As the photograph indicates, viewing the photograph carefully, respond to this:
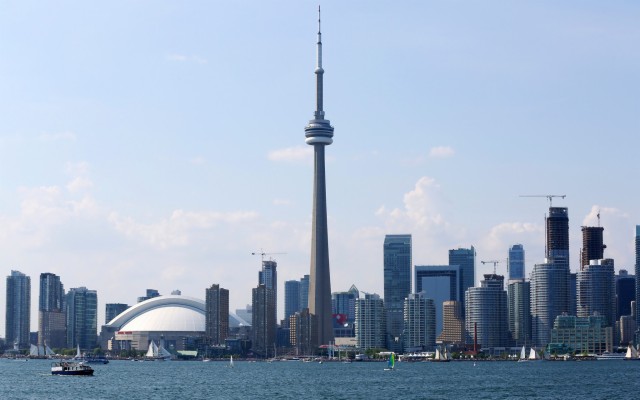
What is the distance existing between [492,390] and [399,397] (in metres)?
21.7

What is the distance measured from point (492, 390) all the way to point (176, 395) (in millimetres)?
45006

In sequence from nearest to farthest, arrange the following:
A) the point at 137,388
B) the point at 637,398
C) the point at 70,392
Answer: the point at 637,398, the point at 70,392, the point at 137,388

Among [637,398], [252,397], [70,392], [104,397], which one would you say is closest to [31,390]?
[70,392]

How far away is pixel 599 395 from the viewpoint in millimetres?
171000

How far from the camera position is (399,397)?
167 meters

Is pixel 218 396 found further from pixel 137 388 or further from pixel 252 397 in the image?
pixel 137 388

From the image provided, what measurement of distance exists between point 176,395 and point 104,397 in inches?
417

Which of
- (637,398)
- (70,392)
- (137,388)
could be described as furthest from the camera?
(137,388)

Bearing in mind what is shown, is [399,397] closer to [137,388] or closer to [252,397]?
[252,397]

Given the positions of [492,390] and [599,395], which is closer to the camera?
[599,395]

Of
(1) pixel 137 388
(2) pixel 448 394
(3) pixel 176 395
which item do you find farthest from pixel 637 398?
(1) pixel 137 388

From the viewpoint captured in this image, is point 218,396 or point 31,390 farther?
point 31,390

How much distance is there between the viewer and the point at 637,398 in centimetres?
16375

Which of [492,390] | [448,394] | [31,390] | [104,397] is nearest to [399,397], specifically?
[448,394]
